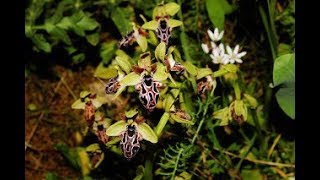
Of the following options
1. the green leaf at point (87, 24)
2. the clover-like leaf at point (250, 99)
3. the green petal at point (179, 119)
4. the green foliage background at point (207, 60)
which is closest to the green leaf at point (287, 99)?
the green foliage background at point (207, 60)

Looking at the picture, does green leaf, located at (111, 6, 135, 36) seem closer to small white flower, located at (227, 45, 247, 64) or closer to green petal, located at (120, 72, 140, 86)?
small white flower, located at (227, 45, 247, 64)

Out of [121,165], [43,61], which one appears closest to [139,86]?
[121,165]

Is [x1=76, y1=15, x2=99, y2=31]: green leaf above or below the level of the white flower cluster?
above

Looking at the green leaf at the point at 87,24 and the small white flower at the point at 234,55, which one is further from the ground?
the green leaf at the point at 87,24

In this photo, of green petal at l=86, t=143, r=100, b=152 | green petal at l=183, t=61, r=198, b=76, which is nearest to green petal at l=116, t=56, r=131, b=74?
green petal at l=183, t=61, r=198, b=76

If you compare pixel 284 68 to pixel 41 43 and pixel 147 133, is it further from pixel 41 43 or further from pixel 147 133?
pixel 41 43

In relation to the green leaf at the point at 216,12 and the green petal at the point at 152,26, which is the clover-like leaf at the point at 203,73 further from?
the green leaf at the point at 216,12
